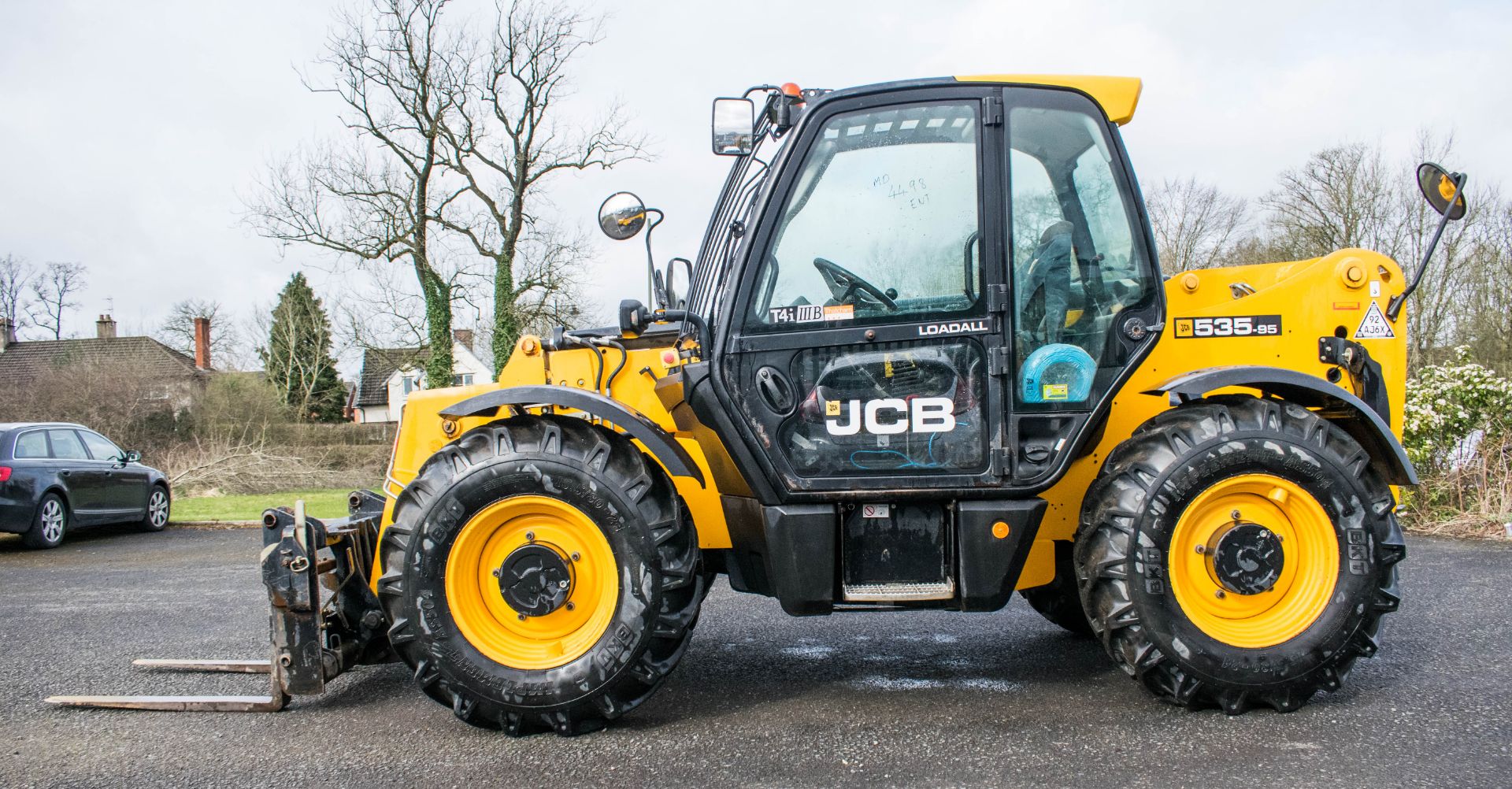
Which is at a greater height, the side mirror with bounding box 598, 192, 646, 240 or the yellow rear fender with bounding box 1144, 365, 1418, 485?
the side mirror with bounding box 598, 192, 646, 240

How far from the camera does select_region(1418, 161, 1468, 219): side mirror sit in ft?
12.6

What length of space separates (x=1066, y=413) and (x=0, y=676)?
5.39 metres

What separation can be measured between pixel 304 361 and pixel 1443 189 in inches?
1769

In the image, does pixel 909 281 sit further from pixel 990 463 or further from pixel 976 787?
pixel 976 787

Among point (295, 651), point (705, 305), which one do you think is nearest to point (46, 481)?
point (295, 651)

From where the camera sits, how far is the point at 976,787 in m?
3.21

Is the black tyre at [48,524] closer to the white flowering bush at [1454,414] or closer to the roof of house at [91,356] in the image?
the white flowering bush at [1454,414]

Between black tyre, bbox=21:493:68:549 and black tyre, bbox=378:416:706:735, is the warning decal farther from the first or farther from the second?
black tyre, bbox=21:493:68:549

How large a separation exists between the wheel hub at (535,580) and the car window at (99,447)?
36.1ft

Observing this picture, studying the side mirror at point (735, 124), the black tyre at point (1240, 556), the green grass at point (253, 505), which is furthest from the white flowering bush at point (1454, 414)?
the green grass at point (253, 505)

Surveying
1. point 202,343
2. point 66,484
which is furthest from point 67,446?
point 202,343

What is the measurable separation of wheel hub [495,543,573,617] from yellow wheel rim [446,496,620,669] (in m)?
0.02

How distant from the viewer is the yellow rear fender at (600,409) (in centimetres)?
386

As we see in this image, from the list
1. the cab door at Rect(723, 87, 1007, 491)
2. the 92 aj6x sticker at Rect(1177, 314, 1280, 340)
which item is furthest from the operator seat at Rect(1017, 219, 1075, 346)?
the 92 aj6x sticker at Rect(1177, 314, 1280, 340)
